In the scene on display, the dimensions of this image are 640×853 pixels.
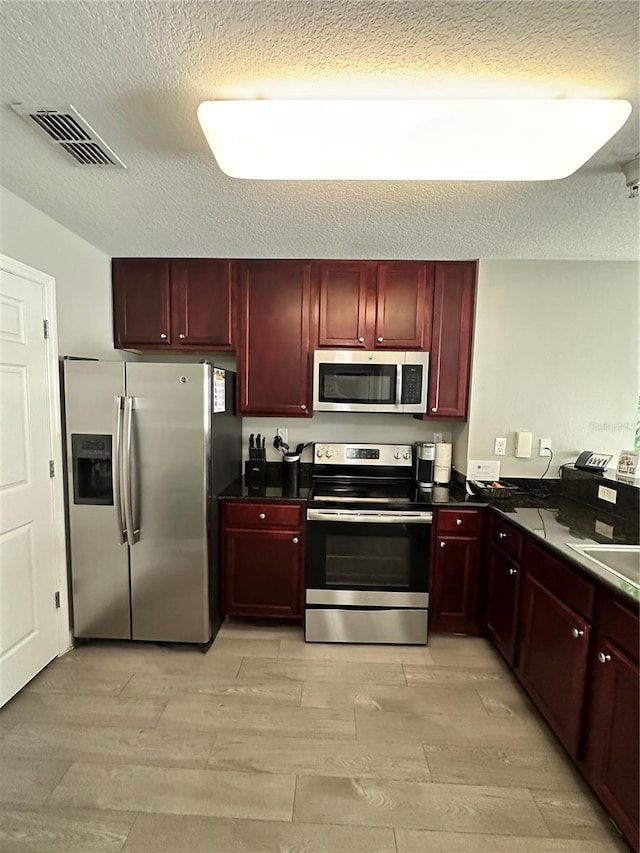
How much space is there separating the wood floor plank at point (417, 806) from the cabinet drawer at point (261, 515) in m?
1.20

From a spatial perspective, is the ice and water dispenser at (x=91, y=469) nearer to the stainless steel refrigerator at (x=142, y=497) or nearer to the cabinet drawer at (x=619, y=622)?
the stainless steel refrigerator at (x=142, y=497)

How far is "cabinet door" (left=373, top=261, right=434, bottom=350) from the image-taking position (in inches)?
99.0

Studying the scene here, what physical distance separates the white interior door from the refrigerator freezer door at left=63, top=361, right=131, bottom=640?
0.10 metres

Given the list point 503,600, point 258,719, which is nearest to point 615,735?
point 503,600

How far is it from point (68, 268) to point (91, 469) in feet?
3.93

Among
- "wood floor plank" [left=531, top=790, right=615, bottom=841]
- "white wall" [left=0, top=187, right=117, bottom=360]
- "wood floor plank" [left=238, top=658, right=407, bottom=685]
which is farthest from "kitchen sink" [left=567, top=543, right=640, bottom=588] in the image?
"white wall" [left=0, top=187, right=117, bottom=360]

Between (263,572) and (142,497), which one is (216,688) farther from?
(142,497)

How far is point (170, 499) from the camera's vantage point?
2166 mm

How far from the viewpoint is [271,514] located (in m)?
2.36

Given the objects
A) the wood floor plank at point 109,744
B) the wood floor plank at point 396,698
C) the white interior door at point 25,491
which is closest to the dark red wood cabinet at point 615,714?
the wood floor plank at point 396,698

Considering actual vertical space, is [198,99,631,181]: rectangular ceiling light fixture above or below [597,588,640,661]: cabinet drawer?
above

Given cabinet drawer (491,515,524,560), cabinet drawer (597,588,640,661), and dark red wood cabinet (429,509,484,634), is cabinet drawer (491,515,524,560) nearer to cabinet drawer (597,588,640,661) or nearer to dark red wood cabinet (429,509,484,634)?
dark red wood cabinet (429,509,484,634)

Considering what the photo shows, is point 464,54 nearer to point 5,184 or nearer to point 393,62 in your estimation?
point 393,62

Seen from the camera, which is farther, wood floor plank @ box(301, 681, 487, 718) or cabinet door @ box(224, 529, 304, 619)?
cabinet door @ box(224, 529, 304, 619)
